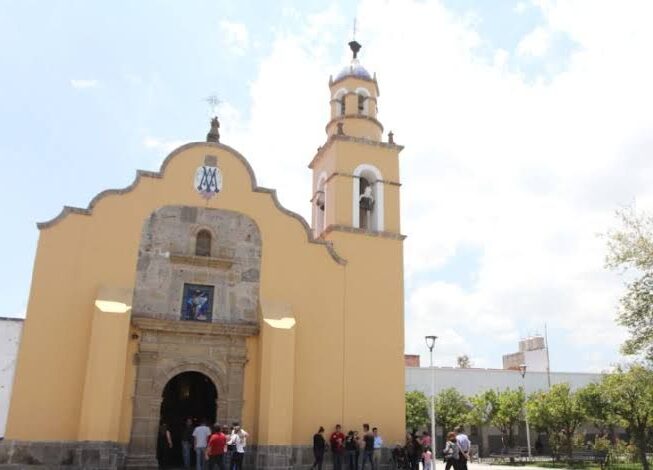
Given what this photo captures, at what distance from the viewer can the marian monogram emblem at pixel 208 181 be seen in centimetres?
1712

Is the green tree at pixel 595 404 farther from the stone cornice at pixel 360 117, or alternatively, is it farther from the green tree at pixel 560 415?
the stone cornice at pixel 360 117

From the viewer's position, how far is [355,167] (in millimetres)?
19531

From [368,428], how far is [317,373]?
1.95m

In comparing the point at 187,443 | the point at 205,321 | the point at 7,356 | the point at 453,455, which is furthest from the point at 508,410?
the point at 7,356

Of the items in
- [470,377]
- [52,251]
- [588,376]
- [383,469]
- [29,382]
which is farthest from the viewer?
[588,376]

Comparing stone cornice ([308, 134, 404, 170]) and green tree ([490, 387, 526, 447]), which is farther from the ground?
stone cornice ([308, 134, 404, 170])

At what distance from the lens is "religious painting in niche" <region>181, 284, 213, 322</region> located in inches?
635

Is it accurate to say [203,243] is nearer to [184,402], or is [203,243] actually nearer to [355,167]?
[184,402]

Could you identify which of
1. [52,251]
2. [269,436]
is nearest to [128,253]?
[52,251]

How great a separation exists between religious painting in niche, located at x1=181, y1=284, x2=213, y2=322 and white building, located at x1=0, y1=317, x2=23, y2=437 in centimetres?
404

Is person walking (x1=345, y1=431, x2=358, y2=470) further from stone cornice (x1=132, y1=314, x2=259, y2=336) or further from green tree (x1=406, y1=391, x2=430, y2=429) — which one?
green tree (x1=406, y1=391, x2=430, y2=429)

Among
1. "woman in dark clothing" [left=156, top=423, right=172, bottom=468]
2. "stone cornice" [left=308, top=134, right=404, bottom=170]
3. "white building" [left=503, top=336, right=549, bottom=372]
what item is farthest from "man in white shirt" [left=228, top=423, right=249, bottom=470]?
"white building" [left=503, top=336, right=549, bottom=372]

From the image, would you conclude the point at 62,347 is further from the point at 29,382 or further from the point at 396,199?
the point at 396,199

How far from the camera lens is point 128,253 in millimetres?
15945
